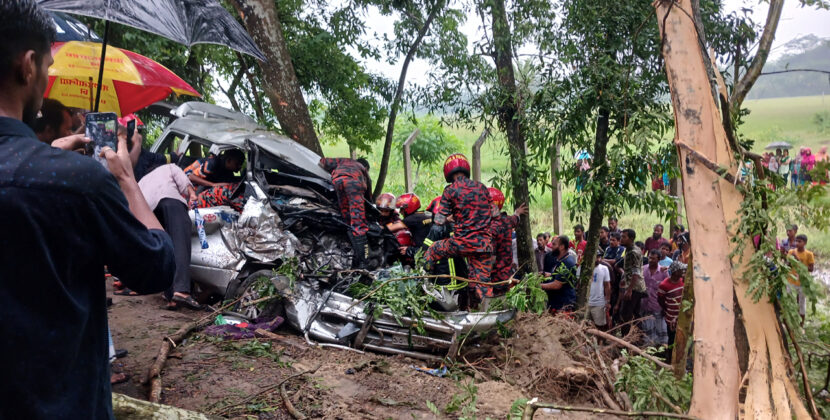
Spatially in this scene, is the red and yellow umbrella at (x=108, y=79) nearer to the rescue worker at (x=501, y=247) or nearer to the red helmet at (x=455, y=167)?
the red helmet at (x=455, y=167)

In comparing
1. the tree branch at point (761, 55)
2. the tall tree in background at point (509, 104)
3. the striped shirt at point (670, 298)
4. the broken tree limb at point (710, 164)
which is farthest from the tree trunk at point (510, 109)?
the broken tree limb at point (710, 164)

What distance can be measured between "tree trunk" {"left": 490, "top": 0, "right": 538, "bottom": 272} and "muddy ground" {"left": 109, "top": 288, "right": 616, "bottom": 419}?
5.77 ft

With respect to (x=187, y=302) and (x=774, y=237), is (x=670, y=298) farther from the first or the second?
(x=187, y=302)

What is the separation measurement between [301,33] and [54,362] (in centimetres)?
960

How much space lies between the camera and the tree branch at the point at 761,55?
3865 millimetres

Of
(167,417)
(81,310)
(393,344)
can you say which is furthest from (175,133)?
(81,310)

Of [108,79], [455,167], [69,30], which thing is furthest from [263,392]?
[69,30]

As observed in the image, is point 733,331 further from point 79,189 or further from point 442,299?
point 442,299

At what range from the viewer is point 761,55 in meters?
3.92

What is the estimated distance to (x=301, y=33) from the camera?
33.6 feet

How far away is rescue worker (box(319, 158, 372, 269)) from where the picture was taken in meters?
6.32

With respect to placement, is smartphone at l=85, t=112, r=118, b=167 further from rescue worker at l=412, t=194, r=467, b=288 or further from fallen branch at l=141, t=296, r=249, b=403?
rescue worker at l=412, t=194, r=467, b=288

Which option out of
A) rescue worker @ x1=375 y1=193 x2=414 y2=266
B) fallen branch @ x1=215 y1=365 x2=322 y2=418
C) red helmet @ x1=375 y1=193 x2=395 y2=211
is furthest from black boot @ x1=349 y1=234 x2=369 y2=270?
fallen branch @ x1=215 y1=365 x2=322 y2=418

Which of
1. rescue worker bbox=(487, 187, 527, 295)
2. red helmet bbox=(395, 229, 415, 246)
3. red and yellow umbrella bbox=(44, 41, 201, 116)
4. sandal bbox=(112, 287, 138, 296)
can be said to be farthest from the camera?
red helmet bbox=(395, 229, 415, 246)
